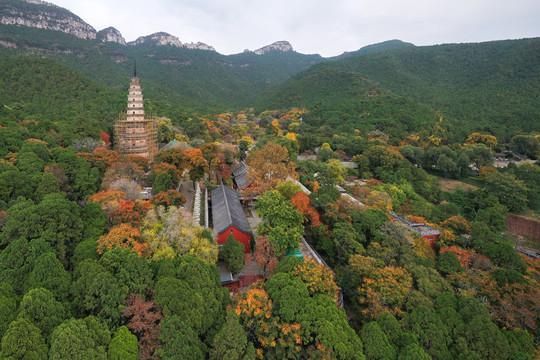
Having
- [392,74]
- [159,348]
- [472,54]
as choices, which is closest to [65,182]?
[159,348]

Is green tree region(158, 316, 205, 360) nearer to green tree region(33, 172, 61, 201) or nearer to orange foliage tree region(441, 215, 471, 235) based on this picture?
green tree region(33, 172, 61, 201)

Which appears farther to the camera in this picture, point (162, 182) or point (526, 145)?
point (526, 145)

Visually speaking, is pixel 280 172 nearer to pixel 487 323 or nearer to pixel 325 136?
pixel 487 323

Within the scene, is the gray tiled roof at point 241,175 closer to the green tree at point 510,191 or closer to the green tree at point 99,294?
the green tree at point 99,294

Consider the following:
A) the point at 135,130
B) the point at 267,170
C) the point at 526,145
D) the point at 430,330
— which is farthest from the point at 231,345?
the point at 526,145

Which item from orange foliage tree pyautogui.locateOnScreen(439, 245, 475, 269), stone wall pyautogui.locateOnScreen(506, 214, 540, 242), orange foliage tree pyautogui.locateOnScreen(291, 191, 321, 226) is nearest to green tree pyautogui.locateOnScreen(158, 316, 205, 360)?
orange foliage tree pyautogui.locateOnScreen(291, 191, 321, 226)

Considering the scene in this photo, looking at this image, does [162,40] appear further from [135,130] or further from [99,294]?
[99,294]
